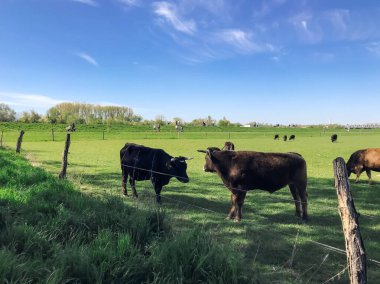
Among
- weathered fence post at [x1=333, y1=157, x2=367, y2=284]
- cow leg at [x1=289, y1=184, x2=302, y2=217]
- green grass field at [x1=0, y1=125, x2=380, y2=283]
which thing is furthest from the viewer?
cow leg at [x1=289, y1=184, x2=302, y2=217]

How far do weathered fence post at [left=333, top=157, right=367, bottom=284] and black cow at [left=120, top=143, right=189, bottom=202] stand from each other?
19.7 feet

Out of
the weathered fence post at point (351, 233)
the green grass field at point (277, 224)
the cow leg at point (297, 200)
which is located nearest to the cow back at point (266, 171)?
the cow leg at point (297, 200)

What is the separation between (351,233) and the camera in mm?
3578

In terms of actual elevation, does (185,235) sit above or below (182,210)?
above

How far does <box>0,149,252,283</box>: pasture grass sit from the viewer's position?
11.5 feet

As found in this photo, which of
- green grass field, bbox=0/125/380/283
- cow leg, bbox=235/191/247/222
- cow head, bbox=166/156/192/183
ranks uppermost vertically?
cow head, bbox=166/156/192/183

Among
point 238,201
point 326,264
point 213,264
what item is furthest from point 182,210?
point 213,264

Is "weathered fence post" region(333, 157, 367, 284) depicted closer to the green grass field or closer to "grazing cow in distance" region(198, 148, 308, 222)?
the green grass field

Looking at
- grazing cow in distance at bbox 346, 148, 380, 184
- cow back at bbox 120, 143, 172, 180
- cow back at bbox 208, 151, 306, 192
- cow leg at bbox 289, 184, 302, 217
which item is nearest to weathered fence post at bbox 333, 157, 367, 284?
cow back at bbox 208, 151, 306, 192

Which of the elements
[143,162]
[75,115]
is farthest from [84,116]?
[143,162]

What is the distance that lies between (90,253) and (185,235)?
1193 millimetres

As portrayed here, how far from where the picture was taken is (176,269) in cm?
366

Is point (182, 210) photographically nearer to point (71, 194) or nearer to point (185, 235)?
point (71, 194)

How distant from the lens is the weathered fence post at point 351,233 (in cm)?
345
